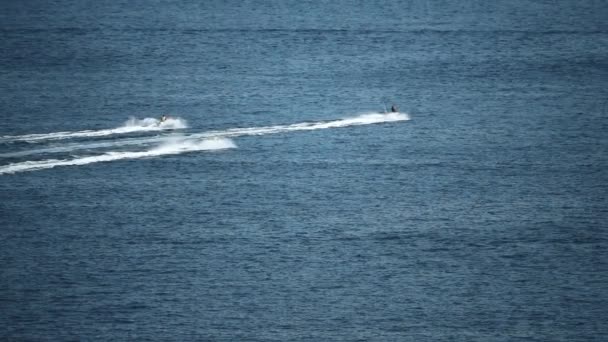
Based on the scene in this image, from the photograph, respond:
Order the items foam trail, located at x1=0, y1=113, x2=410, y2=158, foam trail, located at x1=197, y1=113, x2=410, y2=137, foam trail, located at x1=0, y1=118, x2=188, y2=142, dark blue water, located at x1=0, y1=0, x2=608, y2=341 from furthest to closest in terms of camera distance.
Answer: foam trail, located at x1=197, y1=113, x2=410, y2=137 < foam trail, located at x1=0, y1=118, x2=188, y2=142 < foam trail, located at x1=0, y1=113, x2=410, y2=158 < dark blue water, located at x1=0, y1=0, x2=608, y2=341

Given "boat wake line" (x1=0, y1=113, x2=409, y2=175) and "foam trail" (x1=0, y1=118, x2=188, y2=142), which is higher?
"foam trail" (x1=0, y1=118, x2=188, y2=142)

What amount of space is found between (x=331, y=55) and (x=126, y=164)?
138 feet

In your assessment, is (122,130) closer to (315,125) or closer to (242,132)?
(242,132)

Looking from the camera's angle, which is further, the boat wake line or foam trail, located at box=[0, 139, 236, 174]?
the boat wake line

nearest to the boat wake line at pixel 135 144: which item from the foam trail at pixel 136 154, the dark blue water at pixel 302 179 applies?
the foam trail at pixel 136 154

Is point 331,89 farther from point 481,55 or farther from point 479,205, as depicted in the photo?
point 479,205

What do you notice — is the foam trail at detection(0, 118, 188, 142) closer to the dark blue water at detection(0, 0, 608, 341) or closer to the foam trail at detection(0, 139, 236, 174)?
the dark blue water at detection(0, 0, 608, 341)

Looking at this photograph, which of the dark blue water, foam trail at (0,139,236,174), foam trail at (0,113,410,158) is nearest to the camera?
the dark blue water

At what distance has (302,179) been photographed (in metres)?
105

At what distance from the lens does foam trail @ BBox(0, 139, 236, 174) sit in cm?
10174

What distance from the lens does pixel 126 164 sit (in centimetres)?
10431

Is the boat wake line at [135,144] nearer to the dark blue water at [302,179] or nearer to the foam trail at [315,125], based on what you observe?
the foam trail at [315,125]

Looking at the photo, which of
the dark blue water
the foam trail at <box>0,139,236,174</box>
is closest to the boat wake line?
the foam trail at <box>0,139,236,174</box>

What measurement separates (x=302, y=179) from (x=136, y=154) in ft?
48.5
